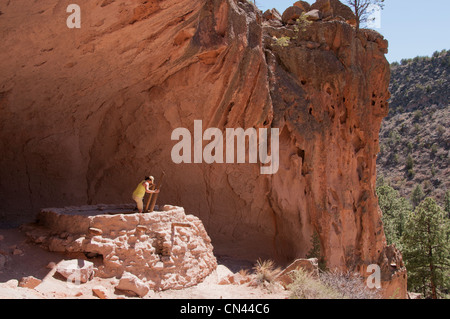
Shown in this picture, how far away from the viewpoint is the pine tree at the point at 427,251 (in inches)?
712

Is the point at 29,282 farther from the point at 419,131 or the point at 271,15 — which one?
the point at 419,131

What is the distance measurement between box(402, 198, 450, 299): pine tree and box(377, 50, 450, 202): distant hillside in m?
20.6

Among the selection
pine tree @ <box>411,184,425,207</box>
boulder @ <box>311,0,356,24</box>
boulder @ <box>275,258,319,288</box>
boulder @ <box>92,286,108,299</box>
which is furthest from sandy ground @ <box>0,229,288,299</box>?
pine tree @ <box>411,184,425,207</box>

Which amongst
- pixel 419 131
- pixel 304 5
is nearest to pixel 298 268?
pixel 304 5

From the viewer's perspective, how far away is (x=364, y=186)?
47.1 ft

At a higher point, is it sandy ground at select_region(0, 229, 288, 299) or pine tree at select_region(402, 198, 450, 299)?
sandy ground at select_region(0, 229, 288, 299)

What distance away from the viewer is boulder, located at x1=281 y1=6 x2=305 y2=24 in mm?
14211

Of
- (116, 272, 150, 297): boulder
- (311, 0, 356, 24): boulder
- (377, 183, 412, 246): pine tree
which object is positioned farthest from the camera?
(377, 183, 412, 246): pine tree

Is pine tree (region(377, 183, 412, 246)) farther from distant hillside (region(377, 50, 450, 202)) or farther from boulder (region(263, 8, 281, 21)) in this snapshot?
boulder (region(263, 8, 281, 21))

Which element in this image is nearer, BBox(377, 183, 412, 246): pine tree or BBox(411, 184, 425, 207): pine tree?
BBox(377, 183, 412, 246): pine tree
